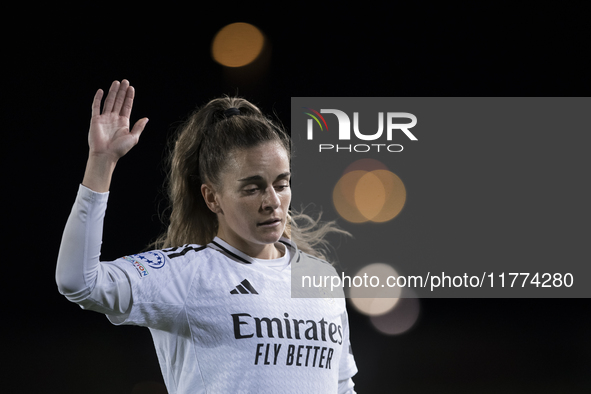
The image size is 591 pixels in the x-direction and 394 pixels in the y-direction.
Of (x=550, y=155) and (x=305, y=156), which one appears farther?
(x=550, y=155)

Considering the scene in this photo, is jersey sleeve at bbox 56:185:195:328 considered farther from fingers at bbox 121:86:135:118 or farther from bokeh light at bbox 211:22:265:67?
bokeh light at bbox 211:22:265:67

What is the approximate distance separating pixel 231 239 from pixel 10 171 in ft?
13.3

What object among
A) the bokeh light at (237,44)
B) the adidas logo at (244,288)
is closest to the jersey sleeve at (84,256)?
the adidas logo at (244,288)

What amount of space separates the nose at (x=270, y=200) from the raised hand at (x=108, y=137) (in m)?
0.34

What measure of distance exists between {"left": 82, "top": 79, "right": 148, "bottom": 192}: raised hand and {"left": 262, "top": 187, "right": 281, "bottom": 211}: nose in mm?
342

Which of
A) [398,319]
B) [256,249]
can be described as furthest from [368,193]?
[256,249]

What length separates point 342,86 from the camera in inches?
202

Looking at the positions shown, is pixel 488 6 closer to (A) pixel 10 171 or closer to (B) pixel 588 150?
(B) pixel 588 150

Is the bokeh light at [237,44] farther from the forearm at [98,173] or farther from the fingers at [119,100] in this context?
the forearm at [98,173]

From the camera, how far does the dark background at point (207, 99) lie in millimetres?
4367

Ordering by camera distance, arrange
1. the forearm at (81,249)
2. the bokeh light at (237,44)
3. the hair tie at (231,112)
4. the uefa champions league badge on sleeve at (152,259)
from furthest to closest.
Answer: the bokeh light at (237,44)
the hair tie at (231,112)
the uefa champions league badge on sleeve at (152,259)
the forearm at (81,249)

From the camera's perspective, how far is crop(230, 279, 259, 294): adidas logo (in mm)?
1364

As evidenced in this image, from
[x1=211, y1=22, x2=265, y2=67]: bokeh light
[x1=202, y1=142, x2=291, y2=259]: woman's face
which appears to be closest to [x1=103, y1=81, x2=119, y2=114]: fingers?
[x1=202, y1=142, x2=291, y2=259]: woman's face

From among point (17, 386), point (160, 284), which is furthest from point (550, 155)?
point (17, 386)
